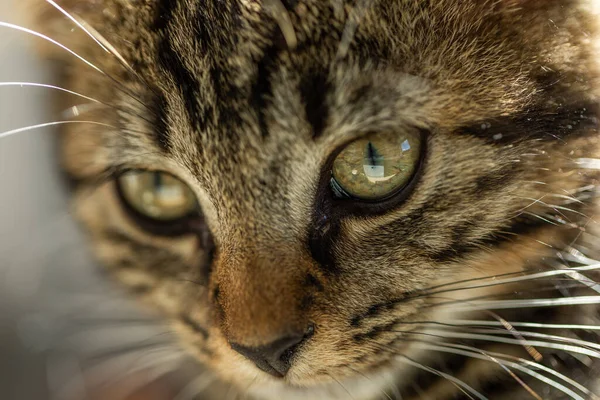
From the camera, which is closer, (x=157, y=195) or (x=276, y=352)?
(x=276, y=352)

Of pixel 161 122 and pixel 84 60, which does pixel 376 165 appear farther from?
pixel 84 60

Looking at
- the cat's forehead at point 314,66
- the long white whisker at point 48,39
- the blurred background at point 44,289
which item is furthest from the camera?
the blurred background at point 44,289

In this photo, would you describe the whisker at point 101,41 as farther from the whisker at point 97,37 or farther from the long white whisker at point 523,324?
the long white whisker at point 523,324

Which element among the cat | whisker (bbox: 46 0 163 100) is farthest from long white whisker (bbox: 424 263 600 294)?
whisker (bbox: 46 0 163 100)

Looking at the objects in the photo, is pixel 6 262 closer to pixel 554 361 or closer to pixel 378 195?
pixel 378 195

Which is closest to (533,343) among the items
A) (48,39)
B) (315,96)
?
(315,96)

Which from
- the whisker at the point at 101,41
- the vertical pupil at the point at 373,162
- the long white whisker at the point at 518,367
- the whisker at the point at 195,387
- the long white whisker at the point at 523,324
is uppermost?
the whisker at the point at 101,41

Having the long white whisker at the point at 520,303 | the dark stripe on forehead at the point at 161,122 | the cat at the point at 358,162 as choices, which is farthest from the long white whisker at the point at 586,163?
the dark stripe on forehead at the point at 161,122
